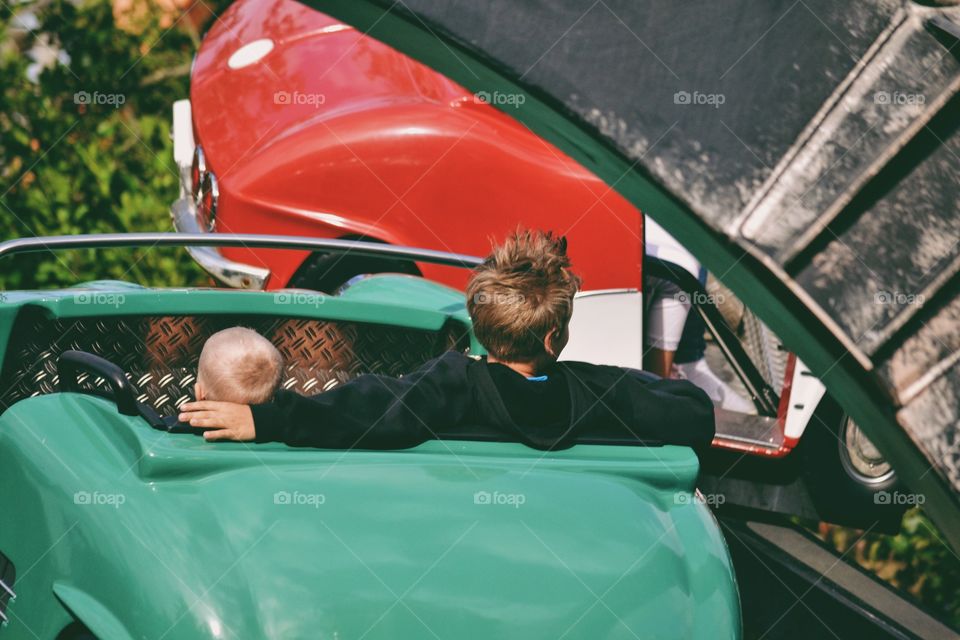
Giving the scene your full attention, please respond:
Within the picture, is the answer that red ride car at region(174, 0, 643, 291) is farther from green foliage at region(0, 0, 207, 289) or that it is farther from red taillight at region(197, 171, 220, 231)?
green foliage at region(0, 0, 207, 289)

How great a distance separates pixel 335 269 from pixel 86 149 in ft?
7.15

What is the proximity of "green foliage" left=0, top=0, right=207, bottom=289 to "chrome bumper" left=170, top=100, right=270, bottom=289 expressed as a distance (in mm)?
591

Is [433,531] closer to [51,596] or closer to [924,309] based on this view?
[51,596]

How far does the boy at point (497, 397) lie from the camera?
2033 millimetres

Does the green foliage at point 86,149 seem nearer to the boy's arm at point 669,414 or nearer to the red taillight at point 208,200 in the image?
the red taillight at point 208,200

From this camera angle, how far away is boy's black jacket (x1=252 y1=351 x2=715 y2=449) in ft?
6.68

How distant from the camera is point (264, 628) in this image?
1.72m

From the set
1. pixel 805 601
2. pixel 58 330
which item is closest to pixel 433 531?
pixel 58 330

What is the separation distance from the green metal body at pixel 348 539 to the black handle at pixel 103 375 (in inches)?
1.4

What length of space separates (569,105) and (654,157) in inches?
3.4

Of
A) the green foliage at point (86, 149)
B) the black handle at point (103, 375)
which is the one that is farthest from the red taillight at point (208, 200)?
the black handle at point (103, 375)

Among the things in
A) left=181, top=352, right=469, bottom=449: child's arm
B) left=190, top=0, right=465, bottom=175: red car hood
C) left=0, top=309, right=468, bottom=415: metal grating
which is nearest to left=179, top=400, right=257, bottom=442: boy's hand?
left=181, top=352, right=469, bottom=449: child's arm

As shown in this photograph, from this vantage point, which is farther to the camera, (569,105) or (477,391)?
(477,391)

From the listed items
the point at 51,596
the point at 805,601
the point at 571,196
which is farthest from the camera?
the point at 571,196
